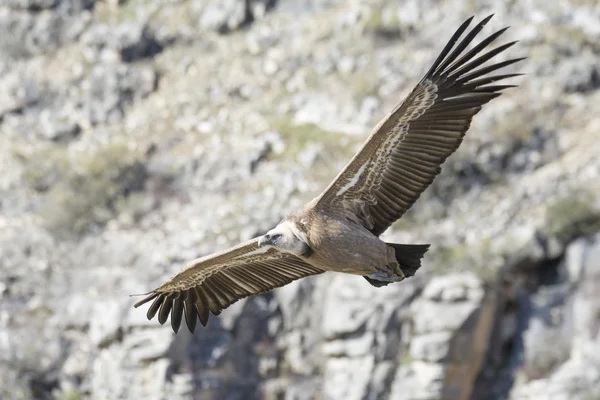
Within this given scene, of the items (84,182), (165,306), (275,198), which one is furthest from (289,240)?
(84,182)

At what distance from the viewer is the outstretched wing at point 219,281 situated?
379 inches

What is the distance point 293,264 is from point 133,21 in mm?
19392

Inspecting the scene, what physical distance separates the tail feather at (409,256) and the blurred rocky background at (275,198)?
9.23 meters

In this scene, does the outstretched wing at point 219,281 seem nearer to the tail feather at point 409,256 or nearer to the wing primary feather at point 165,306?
the wing primary feather at point 165,306

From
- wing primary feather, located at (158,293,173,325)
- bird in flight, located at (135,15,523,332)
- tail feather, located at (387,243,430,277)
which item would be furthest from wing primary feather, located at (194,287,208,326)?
tail feather, located at (387,243,430,277)

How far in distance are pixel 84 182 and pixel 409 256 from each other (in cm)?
1535

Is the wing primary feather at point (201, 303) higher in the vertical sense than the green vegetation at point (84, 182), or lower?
lower

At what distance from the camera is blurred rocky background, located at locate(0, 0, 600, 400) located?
18.2 metres

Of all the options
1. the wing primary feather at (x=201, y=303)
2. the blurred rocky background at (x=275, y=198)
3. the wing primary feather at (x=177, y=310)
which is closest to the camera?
the wing primary feather at (x=177, y=310)

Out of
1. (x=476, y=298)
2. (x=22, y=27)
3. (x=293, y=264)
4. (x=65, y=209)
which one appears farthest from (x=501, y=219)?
(x=22, y=27)

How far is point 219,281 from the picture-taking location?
1012 centimetres

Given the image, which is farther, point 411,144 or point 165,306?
point 165,306

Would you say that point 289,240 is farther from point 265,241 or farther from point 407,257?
point 407,257

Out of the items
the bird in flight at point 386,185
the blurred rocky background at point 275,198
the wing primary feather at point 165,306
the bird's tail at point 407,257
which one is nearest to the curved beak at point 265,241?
the bird in flight at point 386,185
